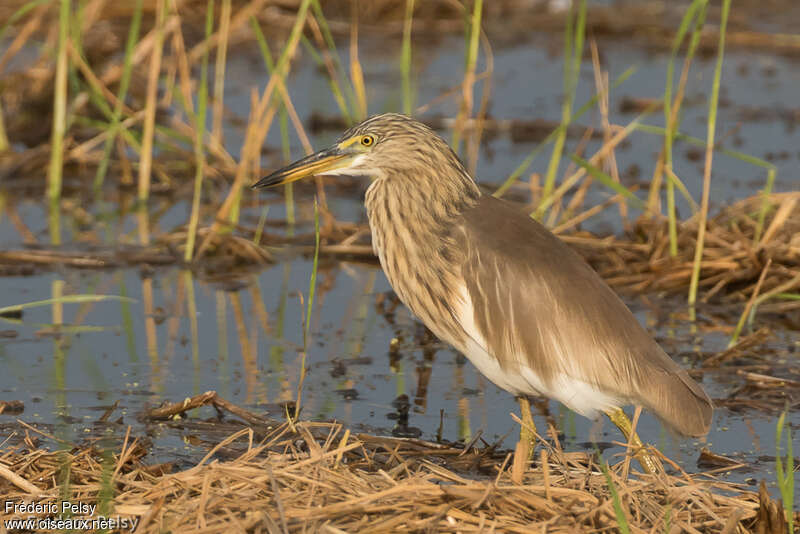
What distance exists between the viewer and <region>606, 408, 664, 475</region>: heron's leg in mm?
3568

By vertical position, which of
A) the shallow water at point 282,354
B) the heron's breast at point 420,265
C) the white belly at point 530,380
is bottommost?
the shallow water at point 282,354

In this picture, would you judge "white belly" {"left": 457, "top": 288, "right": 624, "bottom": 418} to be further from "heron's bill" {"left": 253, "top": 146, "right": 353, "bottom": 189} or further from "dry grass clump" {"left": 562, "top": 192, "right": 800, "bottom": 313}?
"dry grass clump" {"left": 562, "top": 192, "right": 800, "bottom": 313}

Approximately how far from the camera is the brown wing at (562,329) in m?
3.80

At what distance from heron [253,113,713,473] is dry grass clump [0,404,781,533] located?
0.89 ft

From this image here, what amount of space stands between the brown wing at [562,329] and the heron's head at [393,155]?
268 millimetres

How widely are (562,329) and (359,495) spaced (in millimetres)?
889

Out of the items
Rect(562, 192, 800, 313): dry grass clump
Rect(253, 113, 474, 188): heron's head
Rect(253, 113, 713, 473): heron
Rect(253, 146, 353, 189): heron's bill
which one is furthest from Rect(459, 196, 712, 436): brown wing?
Rect(562, 192, 800, 313): dry grass clump

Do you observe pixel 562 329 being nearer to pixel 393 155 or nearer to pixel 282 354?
pixel 393 155

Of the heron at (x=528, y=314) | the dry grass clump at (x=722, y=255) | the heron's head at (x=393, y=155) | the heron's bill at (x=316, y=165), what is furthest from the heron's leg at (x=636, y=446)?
the dry grass clump at (x=722, y=255)

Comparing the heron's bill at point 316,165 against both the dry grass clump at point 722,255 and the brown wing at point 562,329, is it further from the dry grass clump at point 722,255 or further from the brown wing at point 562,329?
the dry grass clump at point 722,255

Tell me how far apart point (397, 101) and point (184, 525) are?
611 cm

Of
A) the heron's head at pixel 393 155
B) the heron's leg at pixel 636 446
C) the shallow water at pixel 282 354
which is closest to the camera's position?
the heron's leg at pixel 636 446

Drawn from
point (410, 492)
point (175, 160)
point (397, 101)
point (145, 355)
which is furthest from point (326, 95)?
point (410, 492)

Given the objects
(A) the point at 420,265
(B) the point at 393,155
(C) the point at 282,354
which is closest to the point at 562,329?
(A) the point at 420,265
